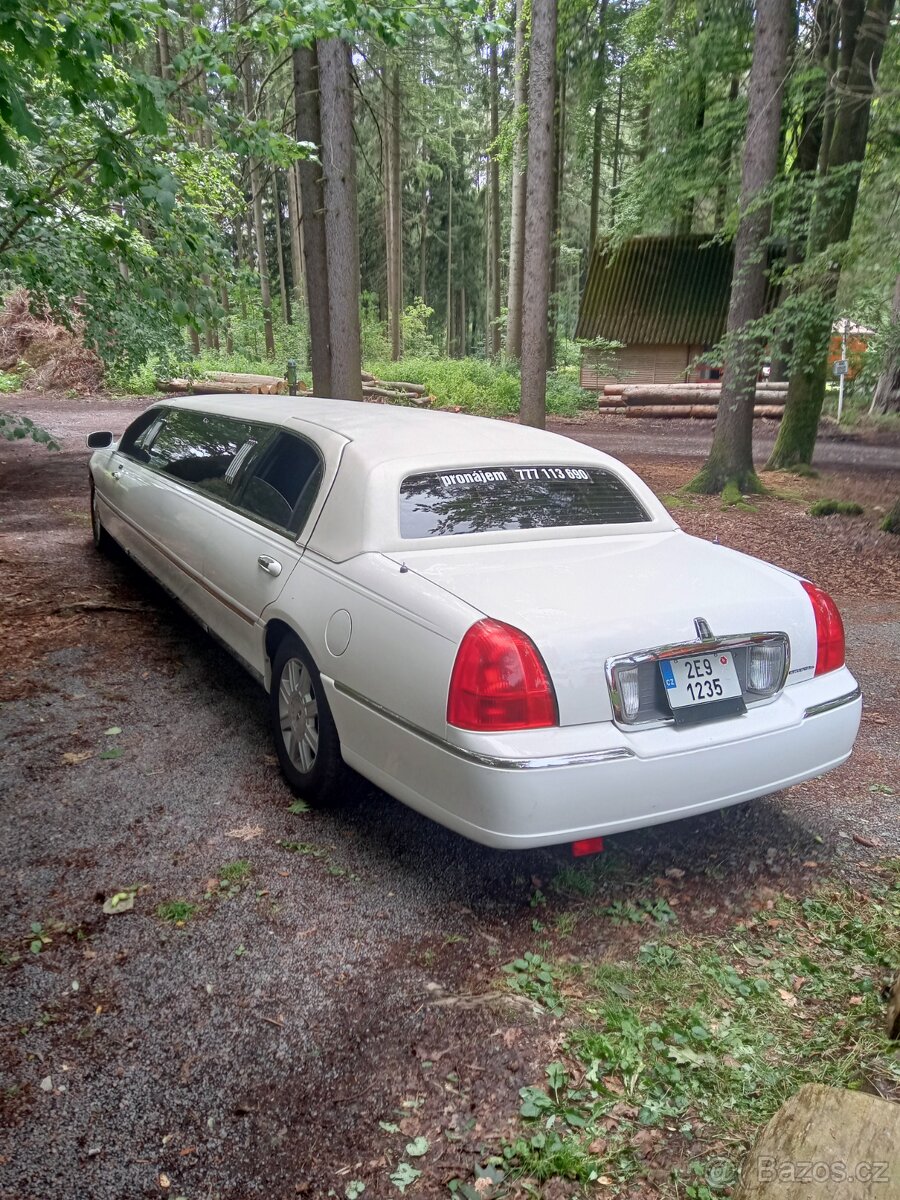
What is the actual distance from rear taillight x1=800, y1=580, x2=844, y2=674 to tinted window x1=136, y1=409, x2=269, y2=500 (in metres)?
2.88

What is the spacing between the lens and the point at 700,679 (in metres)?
3.01

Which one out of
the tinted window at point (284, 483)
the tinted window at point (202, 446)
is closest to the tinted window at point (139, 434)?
the tinted window at point (202, 446)

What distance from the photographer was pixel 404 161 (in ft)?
115

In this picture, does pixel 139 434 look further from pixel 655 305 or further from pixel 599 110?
pixel 599 110

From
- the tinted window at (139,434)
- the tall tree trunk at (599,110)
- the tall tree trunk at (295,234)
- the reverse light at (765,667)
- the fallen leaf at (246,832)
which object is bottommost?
the fallen leaf at (246,832)

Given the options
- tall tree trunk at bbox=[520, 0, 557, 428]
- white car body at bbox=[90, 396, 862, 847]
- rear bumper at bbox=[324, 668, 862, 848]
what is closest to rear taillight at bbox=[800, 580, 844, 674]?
white car body at bbox=[90, 396, 862, 847]

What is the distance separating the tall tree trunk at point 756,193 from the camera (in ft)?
34.5

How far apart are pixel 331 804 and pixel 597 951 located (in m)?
1.31

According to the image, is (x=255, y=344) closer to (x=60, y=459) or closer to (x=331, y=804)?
(x=60, y=459)

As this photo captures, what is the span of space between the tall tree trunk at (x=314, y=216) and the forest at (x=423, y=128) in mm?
34

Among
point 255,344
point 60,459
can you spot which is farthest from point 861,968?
point 255,344

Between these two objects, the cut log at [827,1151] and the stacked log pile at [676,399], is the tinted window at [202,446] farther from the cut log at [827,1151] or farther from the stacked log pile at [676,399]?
the stacked log pile at [676,399]

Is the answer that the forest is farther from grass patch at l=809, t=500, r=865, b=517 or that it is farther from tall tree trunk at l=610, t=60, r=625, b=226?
tall tree trunk at l=610, t=60, r=625, b=226

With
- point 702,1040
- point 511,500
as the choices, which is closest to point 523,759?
point 702,1040
